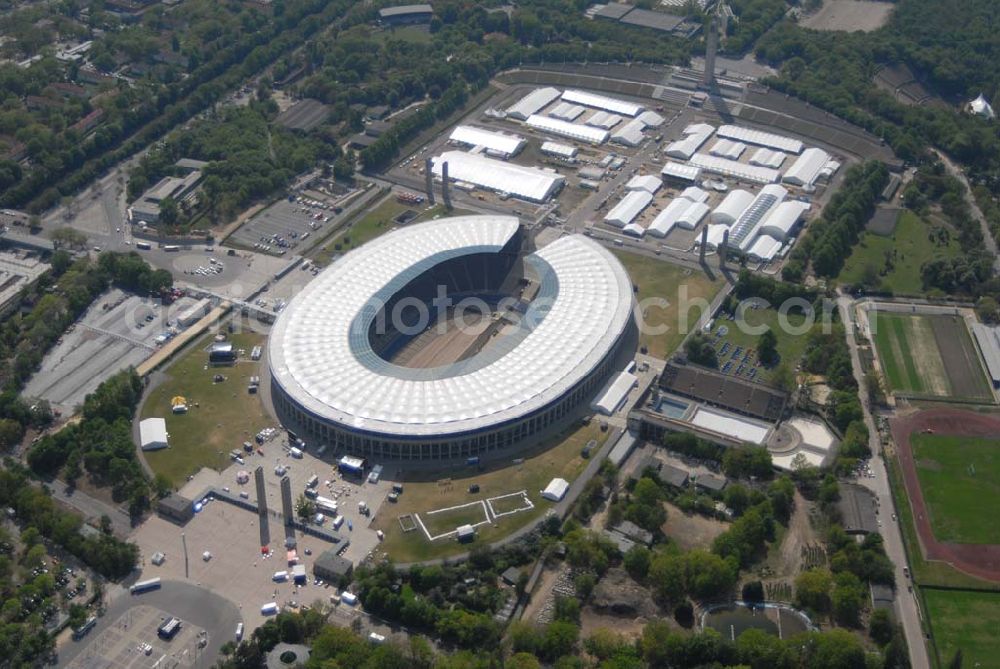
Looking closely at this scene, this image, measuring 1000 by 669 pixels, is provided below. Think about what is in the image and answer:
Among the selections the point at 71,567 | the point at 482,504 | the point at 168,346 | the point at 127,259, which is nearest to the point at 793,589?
the point at 482,504

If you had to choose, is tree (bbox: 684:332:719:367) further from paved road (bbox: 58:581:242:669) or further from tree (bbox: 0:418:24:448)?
tree (bbox: 0:418:24:448)

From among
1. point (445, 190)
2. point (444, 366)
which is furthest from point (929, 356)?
point (445, 190)

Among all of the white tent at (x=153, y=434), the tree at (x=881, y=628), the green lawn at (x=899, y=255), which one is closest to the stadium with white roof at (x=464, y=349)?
the white tent at (x=153, y=434)

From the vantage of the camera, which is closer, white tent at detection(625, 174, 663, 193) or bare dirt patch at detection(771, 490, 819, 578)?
bare dirt patch at detection(771, 490, 819, 578)

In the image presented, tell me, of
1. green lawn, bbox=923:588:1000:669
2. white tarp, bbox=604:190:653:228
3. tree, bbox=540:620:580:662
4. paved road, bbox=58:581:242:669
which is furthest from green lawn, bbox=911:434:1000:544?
paved road, bbox=58:581:242:669

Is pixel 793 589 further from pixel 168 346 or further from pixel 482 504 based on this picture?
pixel 168 346

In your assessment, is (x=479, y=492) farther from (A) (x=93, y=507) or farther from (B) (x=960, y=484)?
(B) (x=960, y=484)

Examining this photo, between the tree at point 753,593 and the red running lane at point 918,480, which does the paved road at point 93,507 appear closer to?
the tree at point 753,593
